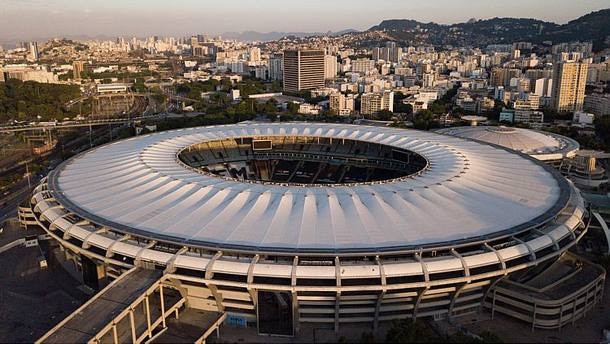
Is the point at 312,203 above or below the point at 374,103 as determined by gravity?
above

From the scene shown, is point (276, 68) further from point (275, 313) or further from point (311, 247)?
point (311, 247)

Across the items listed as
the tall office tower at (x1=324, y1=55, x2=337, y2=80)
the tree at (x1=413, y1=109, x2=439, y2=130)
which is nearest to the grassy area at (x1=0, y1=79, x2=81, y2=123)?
the tree at (x1=413, y1=109, x2=439, y2=130)

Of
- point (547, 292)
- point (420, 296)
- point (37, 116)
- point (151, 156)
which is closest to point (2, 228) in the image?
point (151, 156)

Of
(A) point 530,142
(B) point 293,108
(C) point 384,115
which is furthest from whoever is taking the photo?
(B) point 293,108

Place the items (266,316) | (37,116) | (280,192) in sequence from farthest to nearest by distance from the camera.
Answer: (37,116), (280,192), (266,316)

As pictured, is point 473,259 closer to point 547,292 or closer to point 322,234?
point 547,292

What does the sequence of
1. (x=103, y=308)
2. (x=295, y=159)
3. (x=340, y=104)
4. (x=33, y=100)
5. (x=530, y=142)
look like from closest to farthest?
1. (x=103, y=308)
2. (x=295, y=159)
3. (x=530, y=142)
4. (x=33, y=100)
5. (x=340, y=104)

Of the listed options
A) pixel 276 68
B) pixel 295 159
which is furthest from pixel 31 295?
pixel 276 68
